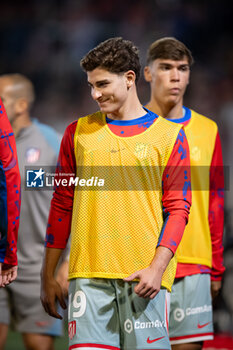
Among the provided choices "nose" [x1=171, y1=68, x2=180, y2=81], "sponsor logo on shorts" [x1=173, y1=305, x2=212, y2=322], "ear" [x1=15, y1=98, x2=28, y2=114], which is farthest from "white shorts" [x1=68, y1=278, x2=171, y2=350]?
"ear" [x1=15, y1=98, x2=28, y2=114]

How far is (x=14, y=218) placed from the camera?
9.12ft

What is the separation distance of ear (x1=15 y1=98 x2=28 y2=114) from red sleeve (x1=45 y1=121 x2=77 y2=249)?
1247 mm

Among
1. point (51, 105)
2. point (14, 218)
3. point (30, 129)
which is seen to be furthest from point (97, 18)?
point (14, 218)

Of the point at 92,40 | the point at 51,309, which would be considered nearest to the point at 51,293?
the point at 51,309

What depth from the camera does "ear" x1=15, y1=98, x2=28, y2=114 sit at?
4.03 meters

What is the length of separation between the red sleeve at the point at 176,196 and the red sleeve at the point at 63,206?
394 millimetres

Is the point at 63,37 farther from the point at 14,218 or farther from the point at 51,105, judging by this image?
the point at 14,218

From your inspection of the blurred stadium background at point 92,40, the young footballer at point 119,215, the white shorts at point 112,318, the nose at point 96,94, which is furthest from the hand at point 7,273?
the blurred stadium background at point 92,40

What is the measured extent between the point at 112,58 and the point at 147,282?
2.95 feet

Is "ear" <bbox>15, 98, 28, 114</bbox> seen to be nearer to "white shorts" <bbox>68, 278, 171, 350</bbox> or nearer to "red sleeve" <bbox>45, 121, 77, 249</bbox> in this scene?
"red sleeve" <bbox>45, 121, 77, 249</bbox>

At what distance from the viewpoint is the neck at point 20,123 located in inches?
154

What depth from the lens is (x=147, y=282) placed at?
2.54m

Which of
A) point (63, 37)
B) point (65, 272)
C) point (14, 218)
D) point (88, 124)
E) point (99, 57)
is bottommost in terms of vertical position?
point (65, 272)

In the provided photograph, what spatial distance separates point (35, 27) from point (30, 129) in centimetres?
365
